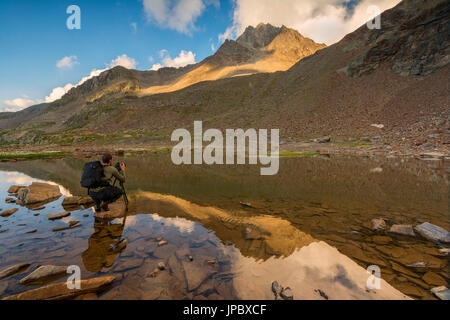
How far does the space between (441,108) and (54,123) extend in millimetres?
230214

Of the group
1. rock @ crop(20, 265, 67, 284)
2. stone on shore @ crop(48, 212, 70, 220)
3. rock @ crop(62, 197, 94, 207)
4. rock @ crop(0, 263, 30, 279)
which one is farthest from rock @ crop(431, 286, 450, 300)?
rock @ crop(62, 197, 94, 207)

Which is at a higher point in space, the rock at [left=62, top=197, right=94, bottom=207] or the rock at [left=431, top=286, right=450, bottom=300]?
the rock at [left=62, top=197, right=94, bottom=207]

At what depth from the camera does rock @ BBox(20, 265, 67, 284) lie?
3863 mm

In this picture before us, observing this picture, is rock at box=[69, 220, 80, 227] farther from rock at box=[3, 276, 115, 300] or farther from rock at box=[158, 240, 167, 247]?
rock at box=[3, 276, 115, 300]

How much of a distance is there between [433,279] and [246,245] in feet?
11.6

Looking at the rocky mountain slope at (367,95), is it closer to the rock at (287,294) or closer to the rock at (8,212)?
the rock at (287,294)

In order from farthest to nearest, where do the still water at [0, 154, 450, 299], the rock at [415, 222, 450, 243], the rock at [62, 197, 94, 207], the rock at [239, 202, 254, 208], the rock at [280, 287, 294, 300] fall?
1. the rock at [62, 197, 94, 207]
2. the rock at [239, 202, 254, 208]
3. the rock at [415, 222, 450, 243]
4. the still water at [0, 154, 450, 299]
5. the rock at [280, 287, 294, 300]

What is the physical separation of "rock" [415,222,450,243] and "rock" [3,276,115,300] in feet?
24.1

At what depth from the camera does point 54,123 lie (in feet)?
587

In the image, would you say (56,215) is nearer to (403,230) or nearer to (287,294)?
(287,294)

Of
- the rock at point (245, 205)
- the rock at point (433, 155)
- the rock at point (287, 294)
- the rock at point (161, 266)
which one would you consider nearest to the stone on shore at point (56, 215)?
the rock at point (161, 266)

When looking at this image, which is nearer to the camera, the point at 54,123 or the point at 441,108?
the point at 441,108
